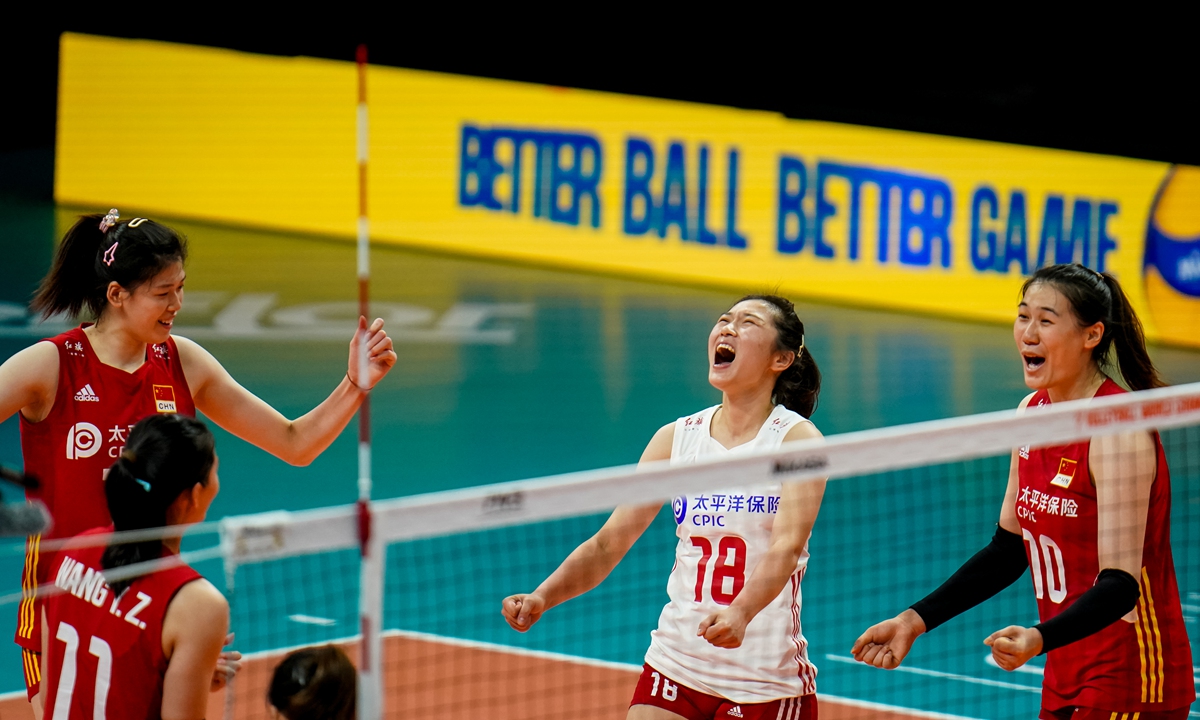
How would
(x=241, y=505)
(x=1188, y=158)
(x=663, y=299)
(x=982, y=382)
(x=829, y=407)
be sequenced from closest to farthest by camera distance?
(x=241, y=505) → (x=829, y=407) → (x=982, y=382) → (x=1188, y=158) → (x=663, y=299)

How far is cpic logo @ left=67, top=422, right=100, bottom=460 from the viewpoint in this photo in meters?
5.13

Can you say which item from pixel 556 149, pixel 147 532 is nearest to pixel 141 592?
pixel 147 532

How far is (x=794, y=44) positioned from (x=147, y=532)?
20.2 metres

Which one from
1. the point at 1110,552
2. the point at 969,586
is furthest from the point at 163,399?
the point at 1110,552

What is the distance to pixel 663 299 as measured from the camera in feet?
59.2

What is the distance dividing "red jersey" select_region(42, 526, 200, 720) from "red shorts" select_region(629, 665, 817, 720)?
5.67ft

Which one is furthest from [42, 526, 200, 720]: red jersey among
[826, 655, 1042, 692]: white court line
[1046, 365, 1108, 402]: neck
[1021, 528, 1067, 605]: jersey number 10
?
[826, 655, 1042, 692]: white court line

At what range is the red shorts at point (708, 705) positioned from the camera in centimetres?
504

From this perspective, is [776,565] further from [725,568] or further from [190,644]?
[190,644]

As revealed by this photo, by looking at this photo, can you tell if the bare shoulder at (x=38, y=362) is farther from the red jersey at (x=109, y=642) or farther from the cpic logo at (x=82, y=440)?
the red jersey at (x=109, y=642)

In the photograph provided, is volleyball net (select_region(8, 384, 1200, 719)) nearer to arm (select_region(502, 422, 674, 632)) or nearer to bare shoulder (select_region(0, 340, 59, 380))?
arm (select_region(502, 422, 674, 632))

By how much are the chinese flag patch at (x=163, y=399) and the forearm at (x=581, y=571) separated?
136cm

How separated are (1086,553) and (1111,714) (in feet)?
1.58

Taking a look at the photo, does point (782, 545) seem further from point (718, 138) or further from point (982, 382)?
point (718, 138)
